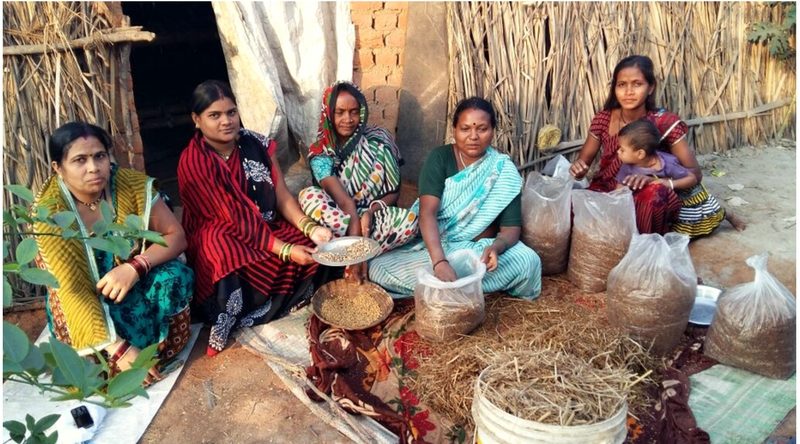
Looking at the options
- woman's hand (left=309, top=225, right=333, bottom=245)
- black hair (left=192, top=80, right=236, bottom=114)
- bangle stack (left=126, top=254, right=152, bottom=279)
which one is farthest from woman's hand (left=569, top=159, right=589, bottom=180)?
bangle stack (left=126, top=254, right=152, bottom=279)

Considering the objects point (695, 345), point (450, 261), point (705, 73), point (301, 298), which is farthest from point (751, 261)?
point (705, 73)

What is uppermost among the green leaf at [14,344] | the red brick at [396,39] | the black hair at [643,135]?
the red brick at [396,39]

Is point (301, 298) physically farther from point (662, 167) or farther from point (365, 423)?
point (662, 167)

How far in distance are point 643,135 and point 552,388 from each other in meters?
2.00

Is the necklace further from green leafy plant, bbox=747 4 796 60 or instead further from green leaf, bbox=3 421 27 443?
green leafy plant, bbox=747 4 796 60

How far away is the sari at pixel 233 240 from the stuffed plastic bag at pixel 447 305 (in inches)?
30.1

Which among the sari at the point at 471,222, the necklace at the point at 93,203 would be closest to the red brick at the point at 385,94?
the sari at the point at 471,222

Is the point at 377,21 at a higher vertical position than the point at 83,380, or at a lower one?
higher

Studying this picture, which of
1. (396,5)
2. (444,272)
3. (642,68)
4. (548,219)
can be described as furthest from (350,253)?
(642,68)

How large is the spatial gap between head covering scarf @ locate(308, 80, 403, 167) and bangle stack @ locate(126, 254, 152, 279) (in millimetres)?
1181

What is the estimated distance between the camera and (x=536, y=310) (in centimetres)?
339

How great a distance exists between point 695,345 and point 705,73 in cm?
314

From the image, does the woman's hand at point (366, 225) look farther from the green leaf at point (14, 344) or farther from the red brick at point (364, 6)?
the green leaf at point (14, 344)

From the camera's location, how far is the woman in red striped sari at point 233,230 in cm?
326
